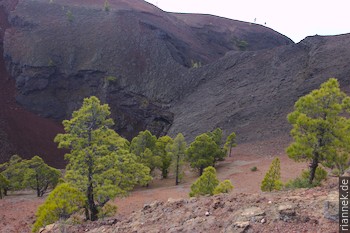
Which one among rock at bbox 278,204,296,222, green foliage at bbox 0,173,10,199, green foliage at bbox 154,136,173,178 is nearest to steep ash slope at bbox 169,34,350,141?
green foliage at bbox 154,136,173,178

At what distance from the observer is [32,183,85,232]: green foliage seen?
545 inches

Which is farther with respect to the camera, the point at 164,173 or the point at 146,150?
the point at 164,173

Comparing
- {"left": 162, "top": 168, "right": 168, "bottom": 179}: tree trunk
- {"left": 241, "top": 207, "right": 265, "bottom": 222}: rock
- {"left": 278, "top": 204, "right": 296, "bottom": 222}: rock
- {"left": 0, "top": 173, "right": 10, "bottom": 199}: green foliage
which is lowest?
{"left": 162, "top": 168, "right": 168, "bottom": 179}: tree trunk

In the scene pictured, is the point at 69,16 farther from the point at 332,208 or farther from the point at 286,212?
the point at 332,208

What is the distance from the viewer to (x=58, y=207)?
13891 millimetres

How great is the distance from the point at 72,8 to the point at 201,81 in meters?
40.7

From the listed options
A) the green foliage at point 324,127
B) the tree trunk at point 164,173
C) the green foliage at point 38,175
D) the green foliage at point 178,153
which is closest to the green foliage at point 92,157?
the green foliage at point 324,127

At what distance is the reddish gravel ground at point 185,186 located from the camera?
2352 cm

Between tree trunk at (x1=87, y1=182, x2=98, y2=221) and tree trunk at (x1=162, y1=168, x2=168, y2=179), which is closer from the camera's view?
tree trunk at (x1=87, y1=182, x2=98, y2=221)

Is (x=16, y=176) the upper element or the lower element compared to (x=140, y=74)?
lower

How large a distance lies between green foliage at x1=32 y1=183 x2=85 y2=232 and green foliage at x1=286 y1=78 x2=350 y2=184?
440 inches

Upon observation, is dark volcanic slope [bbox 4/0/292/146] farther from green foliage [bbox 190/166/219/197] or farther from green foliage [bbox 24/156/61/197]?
green foliage [bbox 190/166/219/197]

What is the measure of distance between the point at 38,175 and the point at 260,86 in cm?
4007

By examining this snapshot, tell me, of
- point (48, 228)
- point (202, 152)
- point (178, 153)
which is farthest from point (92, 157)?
point (202, 152)
